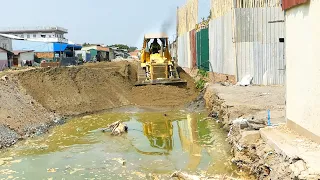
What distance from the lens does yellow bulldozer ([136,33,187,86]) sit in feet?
77.3

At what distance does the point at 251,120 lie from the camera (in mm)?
11453

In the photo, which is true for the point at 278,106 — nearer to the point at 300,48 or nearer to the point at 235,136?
the point at 235,136

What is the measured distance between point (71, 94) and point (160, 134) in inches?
345

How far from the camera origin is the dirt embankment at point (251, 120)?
7891mm

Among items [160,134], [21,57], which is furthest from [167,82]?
[21,57]

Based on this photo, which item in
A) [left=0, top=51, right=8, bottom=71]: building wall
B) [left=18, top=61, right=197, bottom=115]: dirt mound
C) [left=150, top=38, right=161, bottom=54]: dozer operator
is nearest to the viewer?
[left=18, top=61, right=197, bottom=115]: dirt mound

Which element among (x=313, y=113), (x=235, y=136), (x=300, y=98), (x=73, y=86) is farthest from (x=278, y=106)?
(x=73, y=86)

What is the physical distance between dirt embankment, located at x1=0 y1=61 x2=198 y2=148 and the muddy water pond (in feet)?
5.94

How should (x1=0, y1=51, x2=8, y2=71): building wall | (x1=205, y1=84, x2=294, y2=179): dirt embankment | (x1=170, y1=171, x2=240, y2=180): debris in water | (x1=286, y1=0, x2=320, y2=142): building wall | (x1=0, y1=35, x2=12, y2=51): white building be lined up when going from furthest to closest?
(x1=0, y1=35, x2=12, y2=51): white building
(x1=0, y1=51, x2=8, y2=71): building wall
(x1=170, y1=171, x2=240, y2=180): debris in water
(x1=205, y1=84, x2=294, y2=179): dirt embankment
(x1=286, y1=0, x2=320, y2=142): building wall

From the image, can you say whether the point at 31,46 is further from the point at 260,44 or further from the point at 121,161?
the point at 121,161

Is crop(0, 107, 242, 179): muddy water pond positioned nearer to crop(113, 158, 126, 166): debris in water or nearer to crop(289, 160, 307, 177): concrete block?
crop(113, 158, 126, 166): debris in water

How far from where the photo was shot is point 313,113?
7.95 metres

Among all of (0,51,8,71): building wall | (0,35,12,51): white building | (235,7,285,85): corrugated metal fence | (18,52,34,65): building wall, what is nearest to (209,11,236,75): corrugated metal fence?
(235,7,285,85): corrugated metal fence

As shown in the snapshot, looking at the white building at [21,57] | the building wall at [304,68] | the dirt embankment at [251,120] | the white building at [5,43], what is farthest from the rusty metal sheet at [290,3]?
the white building at [5,43]
